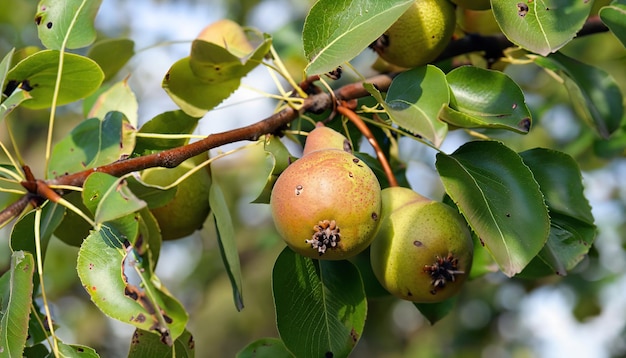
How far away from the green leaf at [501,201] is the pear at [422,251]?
0.27 feet

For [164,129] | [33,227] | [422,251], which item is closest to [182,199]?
[164,129]

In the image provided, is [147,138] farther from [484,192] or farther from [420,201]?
[484,192]

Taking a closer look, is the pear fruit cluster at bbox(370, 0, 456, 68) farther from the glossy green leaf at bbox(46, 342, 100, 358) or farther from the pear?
the glossy green leaf at bbox(46, 342, 100, 358)

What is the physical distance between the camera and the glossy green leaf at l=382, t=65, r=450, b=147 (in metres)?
0.91

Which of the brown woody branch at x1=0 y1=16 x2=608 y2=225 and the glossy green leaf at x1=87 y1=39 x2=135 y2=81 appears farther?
the glossy green leaf at x1=87 y1=39 x2=135 y2=81

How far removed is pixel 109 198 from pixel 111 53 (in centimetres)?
67

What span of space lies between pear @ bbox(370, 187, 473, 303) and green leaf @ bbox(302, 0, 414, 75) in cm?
25

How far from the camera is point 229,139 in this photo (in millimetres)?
1150

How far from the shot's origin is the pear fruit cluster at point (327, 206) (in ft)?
3.18

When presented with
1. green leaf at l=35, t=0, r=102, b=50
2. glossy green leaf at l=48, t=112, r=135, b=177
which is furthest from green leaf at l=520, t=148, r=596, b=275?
green leaf at l=35, t=0, r=102, b=50

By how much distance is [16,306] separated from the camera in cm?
101

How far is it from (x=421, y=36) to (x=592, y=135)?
1.19 meters

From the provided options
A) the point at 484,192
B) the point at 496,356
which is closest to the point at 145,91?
the point at 496,356

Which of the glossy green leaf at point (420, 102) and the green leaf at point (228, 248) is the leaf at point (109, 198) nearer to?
the green leaf at point (228, 248)
